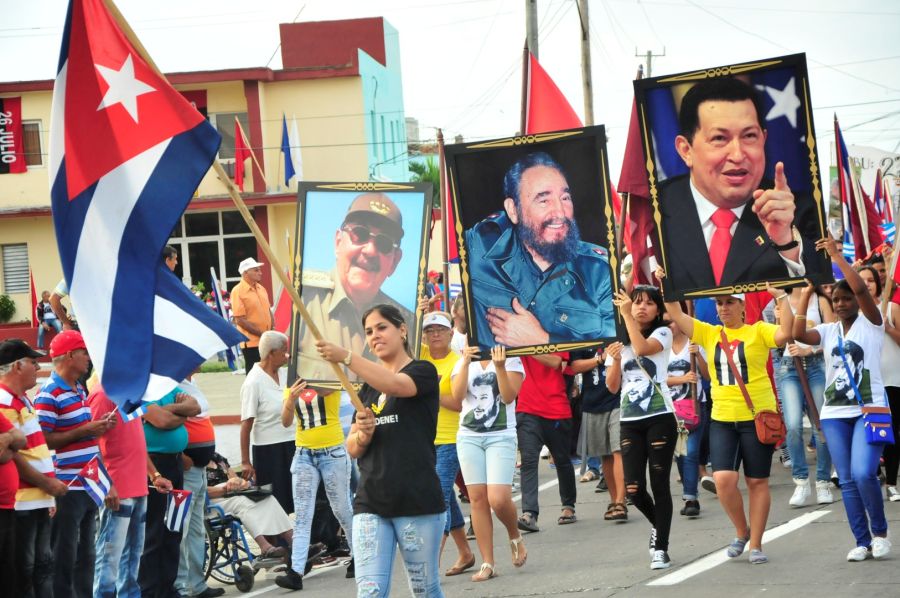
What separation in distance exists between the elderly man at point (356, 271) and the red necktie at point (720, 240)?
2775 mm

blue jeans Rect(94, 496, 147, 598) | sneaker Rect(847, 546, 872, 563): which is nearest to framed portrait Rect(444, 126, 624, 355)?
sneaker Rect(847, 546, 872, 563)

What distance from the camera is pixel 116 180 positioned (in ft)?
22.9

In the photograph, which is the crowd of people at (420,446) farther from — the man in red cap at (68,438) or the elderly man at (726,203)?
the elderly man at (726,203)

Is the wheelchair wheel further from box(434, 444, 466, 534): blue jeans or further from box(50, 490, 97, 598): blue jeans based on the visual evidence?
box(50, 490, 97, 598): blue jeans

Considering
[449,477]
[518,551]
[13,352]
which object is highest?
[13,352]

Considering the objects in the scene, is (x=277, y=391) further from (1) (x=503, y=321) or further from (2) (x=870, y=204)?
(2) (x=870, y=204)

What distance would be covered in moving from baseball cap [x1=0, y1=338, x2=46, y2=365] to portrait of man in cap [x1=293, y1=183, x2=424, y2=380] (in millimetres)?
2927

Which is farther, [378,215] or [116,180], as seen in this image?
[378,215]

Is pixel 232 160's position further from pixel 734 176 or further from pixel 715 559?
pixel 715 559

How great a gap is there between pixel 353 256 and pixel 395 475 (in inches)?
179

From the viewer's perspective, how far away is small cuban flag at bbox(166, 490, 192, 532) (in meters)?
10.3

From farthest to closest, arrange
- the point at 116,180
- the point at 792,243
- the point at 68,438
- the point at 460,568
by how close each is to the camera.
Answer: the point at 460,568 < the point at 792,243 < the point at 68,438 < the point at 116,180

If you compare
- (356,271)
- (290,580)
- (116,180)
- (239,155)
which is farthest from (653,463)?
Answer: (239,155)

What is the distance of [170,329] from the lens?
281 inches
